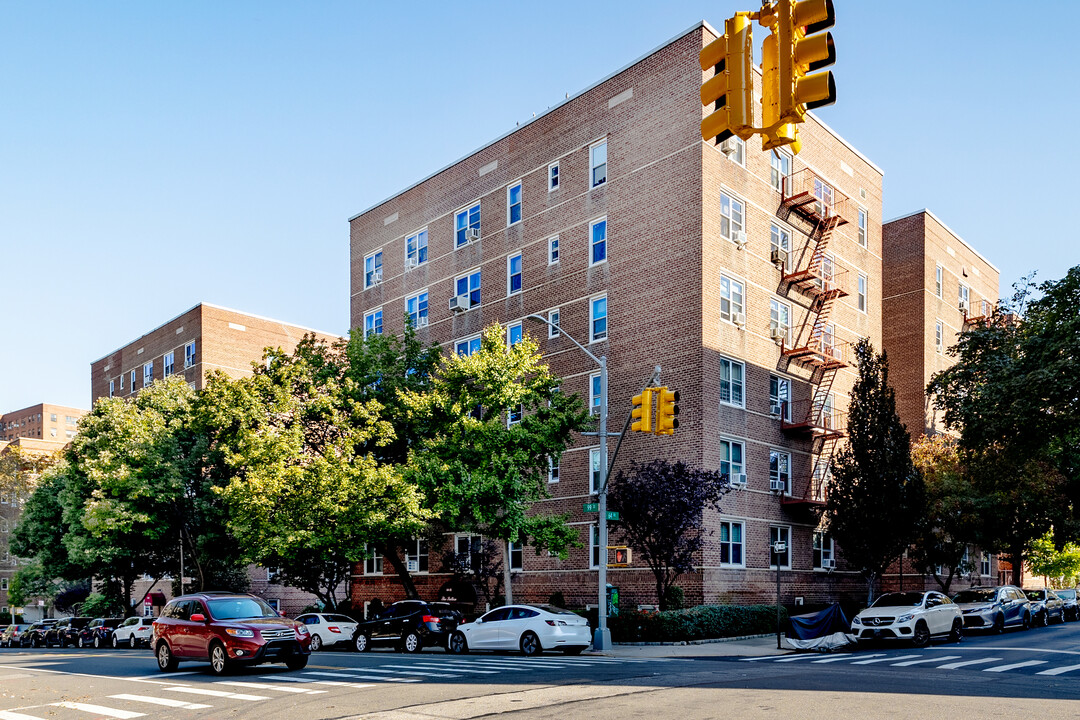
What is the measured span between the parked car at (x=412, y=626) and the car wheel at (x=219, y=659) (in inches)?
358

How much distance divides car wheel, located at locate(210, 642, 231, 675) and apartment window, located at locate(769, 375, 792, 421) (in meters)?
24.7

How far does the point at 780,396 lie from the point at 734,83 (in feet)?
113

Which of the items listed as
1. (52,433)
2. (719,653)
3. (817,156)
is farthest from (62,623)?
(52,433)

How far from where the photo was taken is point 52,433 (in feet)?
577

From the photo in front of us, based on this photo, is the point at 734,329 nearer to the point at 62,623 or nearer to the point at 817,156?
the point at 817,156

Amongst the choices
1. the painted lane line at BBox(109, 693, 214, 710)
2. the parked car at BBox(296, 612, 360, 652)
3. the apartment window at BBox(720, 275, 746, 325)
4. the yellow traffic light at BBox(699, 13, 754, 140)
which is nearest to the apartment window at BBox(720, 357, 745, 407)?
the apartment window at BBox(720, 275, 746, 325)

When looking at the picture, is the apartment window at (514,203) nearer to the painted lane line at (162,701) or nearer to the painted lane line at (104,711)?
the painted lane line at (162,701)

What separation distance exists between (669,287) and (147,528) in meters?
25.6

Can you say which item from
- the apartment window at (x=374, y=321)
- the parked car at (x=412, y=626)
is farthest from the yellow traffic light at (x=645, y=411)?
the apartment window at (x=374, y=321)

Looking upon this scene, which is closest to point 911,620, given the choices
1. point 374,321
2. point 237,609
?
point 237,609

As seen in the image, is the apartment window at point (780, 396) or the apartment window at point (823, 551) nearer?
the apartment window at point (780, 396)

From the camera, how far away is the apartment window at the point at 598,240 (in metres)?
40.4

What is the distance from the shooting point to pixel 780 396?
4006cm

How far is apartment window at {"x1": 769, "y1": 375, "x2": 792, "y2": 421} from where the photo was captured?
39500 mm
